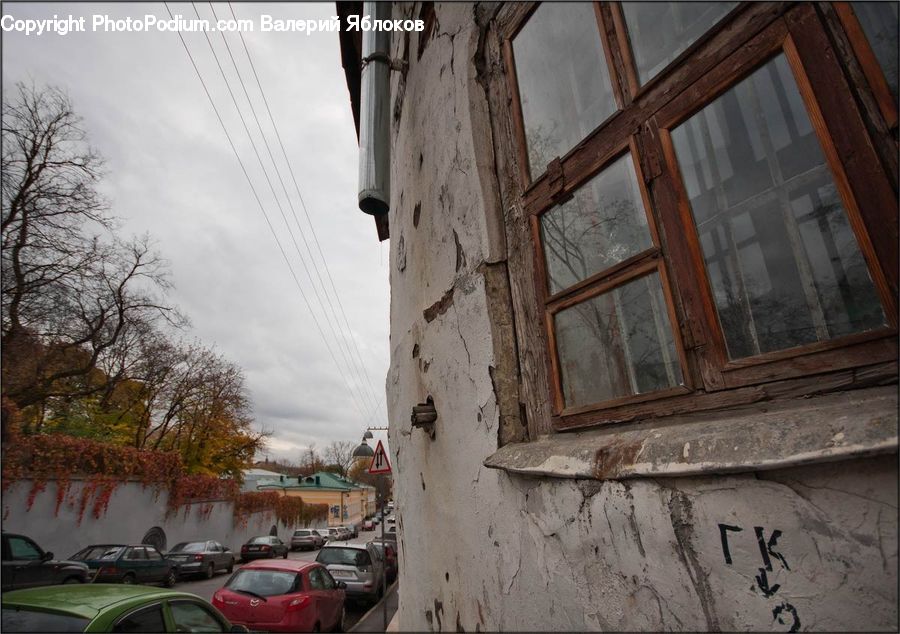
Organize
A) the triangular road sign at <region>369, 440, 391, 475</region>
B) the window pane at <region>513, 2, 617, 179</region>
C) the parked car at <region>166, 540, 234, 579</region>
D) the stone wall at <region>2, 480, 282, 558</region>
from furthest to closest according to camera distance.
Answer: the parked car at <region>166, 540, 234, 579</region>, the stone wall at <region>2, 480, 282, 558</region>, the triangular road sign at <region>369, 440, 391, 475</region>, the window pane at <region>513, 2, 617, 179</region>

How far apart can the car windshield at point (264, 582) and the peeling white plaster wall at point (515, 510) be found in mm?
4758

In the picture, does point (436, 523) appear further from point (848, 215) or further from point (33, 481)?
point (33, 481)

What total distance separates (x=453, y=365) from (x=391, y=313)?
1.82 meters

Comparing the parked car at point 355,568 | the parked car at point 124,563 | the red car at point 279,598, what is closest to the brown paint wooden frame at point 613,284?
the red car at point 279,598

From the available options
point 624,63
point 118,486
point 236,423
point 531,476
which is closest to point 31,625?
point 531,476

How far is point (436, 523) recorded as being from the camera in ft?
9.32

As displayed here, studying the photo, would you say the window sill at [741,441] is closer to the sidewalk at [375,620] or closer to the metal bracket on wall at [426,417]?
the metal bracket on wall at [426,417]

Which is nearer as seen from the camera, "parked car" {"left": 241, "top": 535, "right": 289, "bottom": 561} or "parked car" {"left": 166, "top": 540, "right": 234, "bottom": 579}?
"parked car" {"left": 166, "top": 540, "right": 234, "bottom": 579}

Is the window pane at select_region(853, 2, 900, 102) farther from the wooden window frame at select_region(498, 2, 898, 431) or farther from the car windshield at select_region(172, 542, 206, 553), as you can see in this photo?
the car windshield at select_region(172, 542, 206, 553)

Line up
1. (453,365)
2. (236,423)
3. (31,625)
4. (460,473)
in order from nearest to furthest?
(460,473)
(453,365)
(31,625)
(236,423)

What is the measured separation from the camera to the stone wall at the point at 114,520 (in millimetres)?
14523

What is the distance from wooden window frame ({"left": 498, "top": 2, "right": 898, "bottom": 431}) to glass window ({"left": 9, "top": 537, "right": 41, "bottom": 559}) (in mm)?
12833

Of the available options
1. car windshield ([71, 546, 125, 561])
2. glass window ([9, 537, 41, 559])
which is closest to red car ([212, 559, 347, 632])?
glass window ([9, 537, 41, 559])

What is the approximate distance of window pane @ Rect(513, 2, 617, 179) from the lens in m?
2.26
